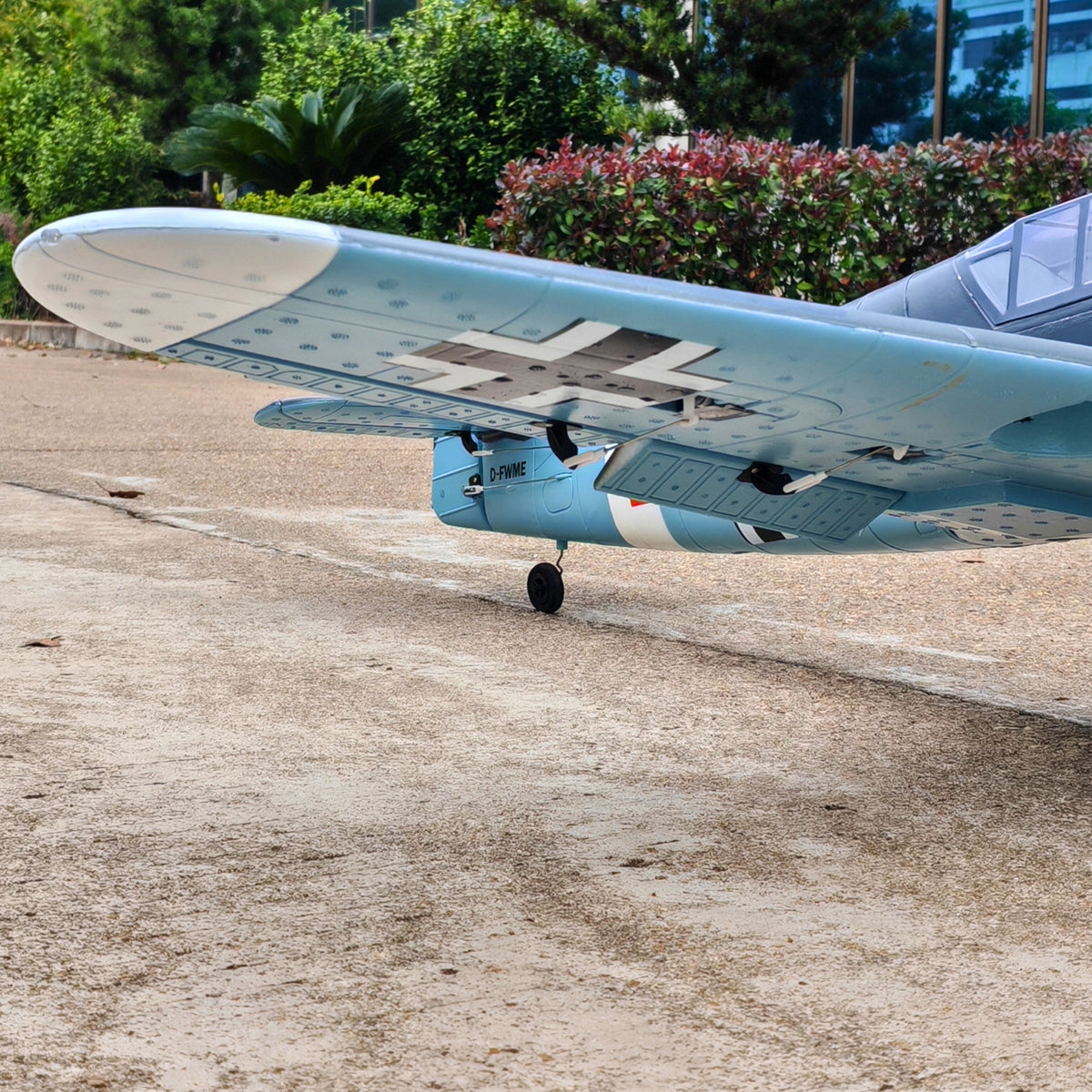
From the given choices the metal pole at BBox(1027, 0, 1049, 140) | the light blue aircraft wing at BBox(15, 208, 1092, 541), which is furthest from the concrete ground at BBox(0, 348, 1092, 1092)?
the metal pole at BBox(1027, 0, 1049, 140)

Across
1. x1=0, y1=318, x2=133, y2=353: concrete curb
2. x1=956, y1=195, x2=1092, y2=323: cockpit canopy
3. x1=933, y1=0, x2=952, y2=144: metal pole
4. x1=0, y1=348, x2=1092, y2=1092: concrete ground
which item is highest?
x1=933, y1=0, x2=952, y2=144: metal pole

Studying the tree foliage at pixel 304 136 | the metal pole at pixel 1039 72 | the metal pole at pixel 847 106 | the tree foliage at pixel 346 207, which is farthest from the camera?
the tree foliage at pixel 304 136

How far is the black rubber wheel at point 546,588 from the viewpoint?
219 inches

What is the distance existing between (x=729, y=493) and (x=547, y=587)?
77.4 inches

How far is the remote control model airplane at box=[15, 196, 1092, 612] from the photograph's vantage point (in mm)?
2193

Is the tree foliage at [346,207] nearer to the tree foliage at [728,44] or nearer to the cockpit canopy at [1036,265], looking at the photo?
the tree foliage at [728,44]

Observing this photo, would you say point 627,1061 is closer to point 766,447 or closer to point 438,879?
point 438,879

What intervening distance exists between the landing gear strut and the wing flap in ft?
5.51

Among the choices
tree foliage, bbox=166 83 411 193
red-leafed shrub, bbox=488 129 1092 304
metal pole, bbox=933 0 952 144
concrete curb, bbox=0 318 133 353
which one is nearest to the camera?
red-leafed shrub, bbox=488 129 1092 304

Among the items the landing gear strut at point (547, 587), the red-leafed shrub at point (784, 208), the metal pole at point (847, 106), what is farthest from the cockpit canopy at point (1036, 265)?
the metal pole at point (847, 106)

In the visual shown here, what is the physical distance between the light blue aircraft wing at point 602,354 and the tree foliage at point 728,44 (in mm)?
11672

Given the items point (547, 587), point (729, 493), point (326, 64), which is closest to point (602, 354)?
point (729, 493)

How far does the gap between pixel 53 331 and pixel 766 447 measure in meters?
15.9

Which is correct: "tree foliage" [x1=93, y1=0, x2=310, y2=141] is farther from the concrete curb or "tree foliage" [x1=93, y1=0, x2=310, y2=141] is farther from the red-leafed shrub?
the red-leafed shrub
